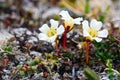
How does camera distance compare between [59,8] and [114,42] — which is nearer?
[114,42]

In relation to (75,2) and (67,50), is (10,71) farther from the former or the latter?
(75,2)

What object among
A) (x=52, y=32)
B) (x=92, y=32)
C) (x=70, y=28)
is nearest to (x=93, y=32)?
(x=92, y=32)

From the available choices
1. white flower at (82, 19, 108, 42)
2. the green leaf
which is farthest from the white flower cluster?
the green leaf

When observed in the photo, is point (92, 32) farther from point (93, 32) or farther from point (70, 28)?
point (70, 28)

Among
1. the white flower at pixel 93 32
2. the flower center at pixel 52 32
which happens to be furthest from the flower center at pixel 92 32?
the flower center at pixel 52 32

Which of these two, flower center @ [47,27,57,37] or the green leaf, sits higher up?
flower center @ [47,27,57,37]

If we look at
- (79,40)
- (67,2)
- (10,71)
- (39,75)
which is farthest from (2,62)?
(67,2)

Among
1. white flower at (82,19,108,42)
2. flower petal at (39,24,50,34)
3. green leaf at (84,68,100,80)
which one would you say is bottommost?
green leaf at (84,68,100,80)

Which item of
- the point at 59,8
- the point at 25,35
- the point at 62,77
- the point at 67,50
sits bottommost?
the point at 62,77

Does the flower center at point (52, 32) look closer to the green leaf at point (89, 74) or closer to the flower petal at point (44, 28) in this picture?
the flower petal at point (44, 28)

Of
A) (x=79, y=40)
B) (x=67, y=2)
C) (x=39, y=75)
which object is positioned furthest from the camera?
(x=67, y=2)

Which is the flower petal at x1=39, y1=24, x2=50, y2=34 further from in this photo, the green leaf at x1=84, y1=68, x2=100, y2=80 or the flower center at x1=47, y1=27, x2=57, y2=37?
the green leaf at x1=84, y1=68, x2=100, y2=80
